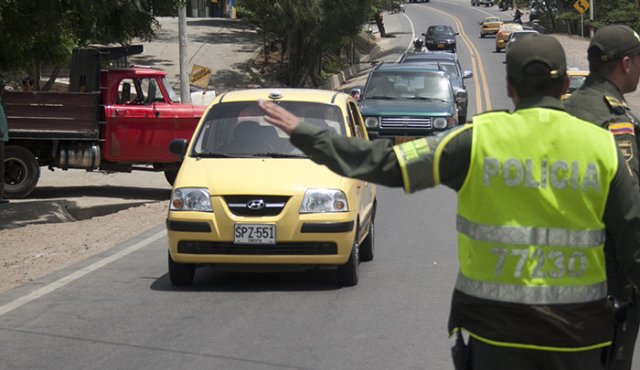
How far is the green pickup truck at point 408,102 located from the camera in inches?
867

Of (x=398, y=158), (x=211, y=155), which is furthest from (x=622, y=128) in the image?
(x=211, y=155)

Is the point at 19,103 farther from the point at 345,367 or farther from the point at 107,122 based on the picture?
the point at 345,367

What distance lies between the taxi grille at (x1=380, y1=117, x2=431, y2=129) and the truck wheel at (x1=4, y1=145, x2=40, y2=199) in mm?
6537

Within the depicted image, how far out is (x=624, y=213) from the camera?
3.99 metres

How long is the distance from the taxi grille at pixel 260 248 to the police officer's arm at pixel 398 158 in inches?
239

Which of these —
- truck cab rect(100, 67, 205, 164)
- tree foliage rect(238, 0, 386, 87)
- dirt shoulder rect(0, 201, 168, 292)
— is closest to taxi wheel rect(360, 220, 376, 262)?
dirt shoulder rect(0, 201, 168, 292)

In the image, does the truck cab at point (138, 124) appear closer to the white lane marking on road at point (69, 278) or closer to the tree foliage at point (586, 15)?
the white lane marking on road at point (69, 278)

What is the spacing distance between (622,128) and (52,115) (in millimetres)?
15852

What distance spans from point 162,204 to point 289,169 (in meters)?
8.14

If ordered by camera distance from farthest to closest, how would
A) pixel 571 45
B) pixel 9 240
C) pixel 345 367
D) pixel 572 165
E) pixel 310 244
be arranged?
pixel 571 45 → pixel 9 240 → pixel 310 244 → pixel 345 367 → pixel 572 165

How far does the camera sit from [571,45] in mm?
61969

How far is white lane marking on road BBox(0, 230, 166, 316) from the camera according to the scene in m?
9.74

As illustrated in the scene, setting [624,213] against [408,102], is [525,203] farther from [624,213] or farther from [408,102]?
[408,102]

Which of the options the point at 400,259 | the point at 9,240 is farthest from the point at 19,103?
the point at 400,259
